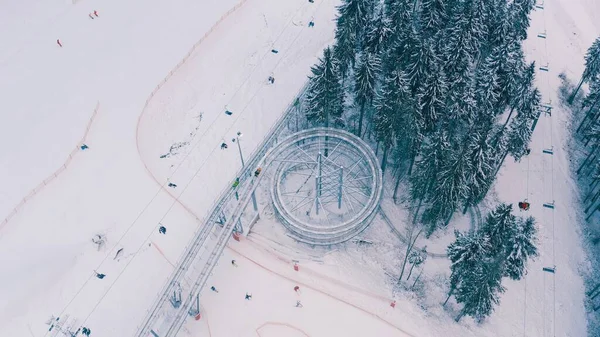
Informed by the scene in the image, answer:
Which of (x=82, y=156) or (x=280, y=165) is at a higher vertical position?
(x=280, y=165)

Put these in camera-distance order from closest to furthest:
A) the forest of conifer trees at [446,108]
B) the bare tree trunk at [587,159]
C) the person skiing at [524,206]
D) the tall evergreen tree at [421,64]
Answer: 1. the forest of conifer trees at [446,108]
2. the tall evergreen tree at [421,64]
3. the person skiing at [524,206]
4. the bare tree trunk at [587,159]

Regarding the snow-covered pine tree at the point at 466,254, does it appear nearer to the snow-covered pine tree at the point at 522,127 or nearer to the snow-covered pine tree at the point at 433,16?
the snow-covered pine tree at the point at 522,127

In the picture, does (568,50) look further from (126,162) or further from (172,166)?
(126,162)

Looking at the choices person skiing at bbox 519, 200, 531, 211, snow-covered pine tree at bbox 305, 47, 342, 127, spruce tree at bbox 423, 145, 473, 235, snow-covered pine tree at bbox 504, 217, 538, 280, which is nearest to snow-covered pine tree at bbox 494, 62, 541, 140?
person skiing at bbox 519, 200, 531, 211

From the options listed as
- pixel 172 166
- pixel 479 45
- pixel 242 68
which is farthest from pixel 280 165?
pixel 479 45

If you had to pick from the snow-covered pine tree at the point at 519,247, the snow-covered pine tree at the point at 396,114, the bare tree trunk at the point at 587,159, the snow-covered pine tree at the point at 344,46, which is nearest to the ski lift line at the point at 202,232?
the snow-covered pine tree at the point at 344,46

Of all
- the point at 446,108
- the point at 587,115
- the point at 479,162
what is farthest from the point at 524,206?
the point at 587,115

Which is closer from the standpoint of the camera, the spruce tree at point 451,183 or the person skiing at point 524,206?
the spruce tree at point 451,183
